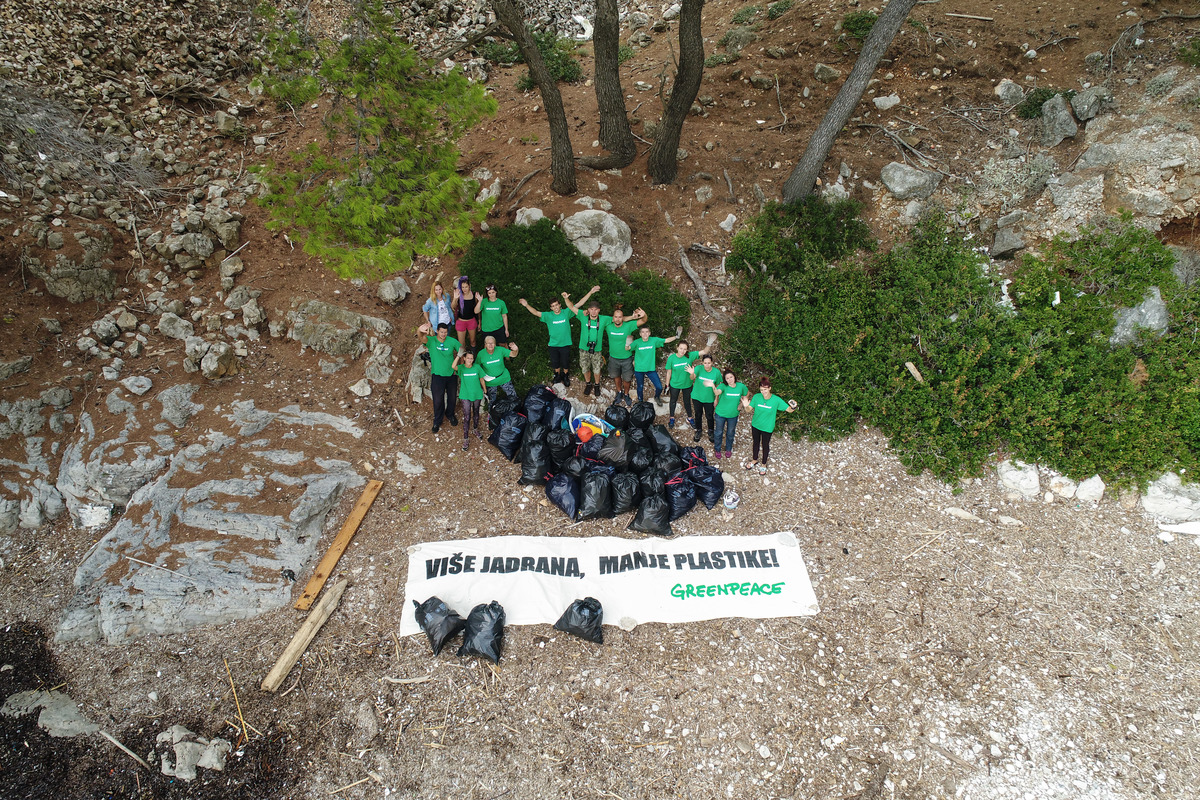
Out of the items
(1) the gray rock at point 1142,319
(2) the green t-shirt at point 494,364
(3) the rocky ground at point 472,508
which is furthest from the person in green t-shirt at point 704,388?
(1) the gray rock at point 1142,319

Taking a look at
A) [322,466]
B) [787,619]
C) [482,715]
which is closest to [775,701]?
[787,619]

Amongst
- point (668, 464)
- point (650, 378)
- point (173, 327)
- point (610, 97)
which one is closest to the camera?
point (668, 464)

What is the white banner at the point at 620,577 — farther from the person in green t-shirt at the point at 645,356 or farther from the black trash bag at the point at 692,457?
the person in green t-shirt at the point at 645,356

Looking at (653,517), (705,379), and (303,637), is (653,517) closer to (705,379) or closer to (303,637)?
(705,379)

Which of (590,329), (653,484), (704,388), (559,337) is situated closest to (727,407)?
(704,388)

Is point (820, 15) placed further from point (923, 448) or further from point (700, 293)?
point (923, 448)

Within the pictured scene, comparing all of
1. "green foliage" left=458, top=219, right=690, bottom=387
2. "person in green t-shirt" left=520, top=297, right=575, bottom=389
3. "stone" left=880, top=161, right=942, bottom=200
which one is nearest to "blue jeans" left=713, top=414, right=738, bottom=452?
"green foliage" left=458, top=219, right=690, bottom=387
